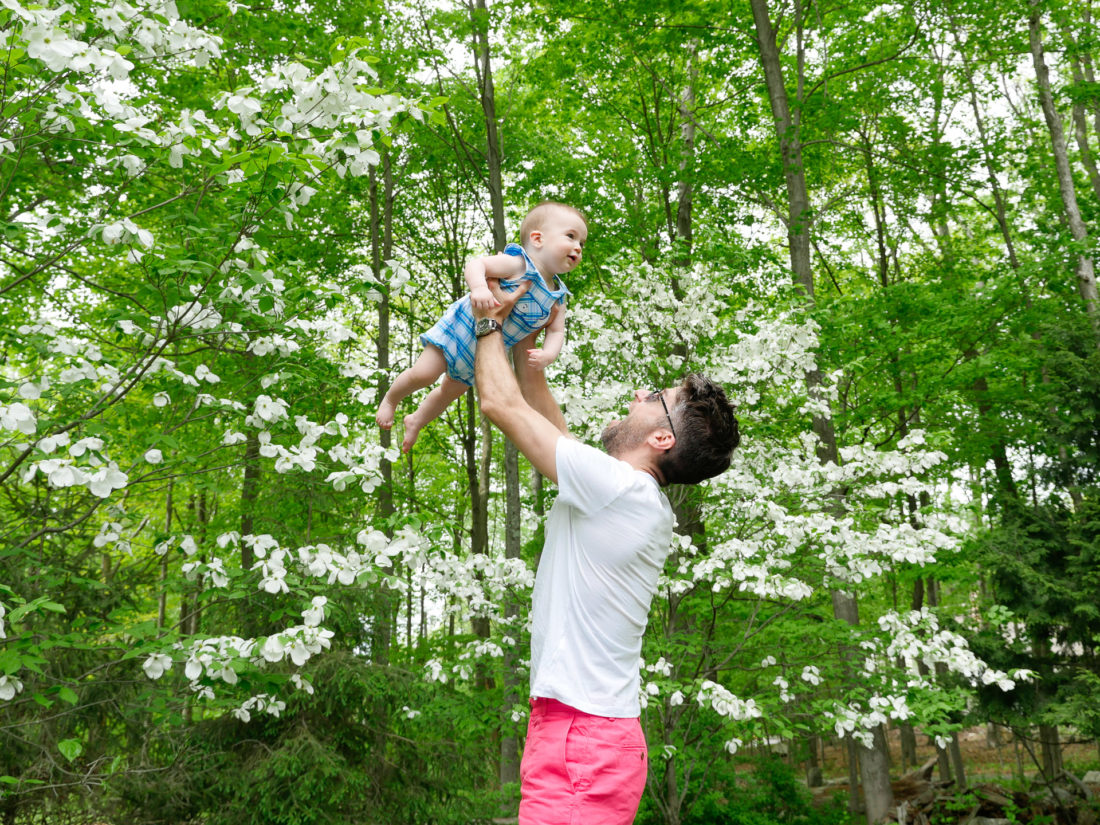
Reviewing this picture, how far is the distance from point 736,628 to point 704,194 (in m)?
7.14

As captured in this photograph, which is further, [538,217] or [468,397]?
[468,397]

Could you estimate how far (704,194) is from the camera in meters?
13.2

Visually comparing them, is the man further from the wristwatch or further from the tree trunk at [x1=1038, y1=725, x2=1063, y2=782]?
the tree trunk at [x1=1038, y1=725, x2=1063, y2=782]

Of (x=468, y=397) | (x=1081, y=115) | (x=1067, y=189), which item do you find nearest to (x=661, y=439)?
(x=1067, y=189)

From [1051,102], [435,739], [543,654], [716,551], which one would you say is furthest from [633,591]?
[1051,102]

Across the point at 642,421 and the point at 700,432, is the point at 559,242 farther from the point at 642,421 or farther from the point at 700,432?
the point at 700,432

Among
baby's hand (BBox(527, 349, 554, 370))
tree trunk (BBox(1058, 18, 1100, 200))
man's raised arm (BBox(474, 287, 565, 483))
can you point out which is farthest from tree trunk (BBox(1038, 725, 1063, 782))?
man's raised arm (BBox(474, 287, 565, 483))

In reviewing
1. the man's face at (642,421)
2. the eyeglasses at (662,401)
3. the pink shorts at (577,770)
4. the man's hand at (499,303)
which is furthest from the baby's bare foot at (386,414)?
the pink shorts at (577,770)

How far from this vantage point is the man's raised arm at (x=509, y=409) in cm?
223

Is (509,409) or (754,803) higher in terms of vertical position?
(509,409)

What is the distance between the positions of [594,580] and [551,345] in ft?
2.88

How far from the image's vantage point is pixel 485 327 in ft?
8.02

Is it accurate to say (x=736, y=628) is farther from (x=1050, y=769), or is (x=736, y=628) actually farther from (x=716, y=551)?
(x=1050, y=769)

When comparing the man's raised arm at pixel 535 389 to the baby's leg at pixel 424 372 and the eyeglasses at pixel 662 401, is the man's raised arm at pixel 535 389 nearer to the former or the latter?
the baby's leg at pixel 424 372
